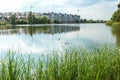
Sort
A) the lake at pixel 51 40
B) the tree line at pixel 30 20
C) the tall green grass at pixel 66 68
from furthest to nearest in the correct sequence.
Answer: the tree line at pixel 30 20, the lake at pixel 51 40, the tall green grass at pixel 66 68

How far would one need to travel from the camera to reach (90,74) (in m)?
5.07

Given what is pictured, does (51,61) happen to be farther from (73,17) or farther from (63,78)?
(73,17)

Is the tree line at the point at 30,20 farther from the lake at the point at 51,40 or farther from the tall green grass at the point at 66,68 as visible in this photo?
the tall green grass at the point at 66,68

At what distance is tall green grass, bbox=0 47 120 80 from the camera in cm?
465

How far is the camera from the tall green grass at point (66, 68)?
4648 millimetres

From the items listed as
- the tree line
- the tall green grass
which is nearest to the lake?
the tall green grass

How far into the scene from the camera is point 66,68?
16.8ft

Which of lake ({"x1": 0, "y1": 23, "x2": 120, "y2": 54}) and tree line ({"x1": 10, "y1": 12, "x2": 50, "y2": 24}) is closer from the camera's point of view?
lake ({"x1": 0, "y1": 23, "x2": 120, "y2": 54})

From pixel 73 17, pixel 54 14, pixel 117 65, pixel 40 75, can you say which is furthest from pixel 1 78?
pixel 73 17

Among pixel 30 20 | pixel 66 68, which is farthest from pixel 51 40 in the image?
pixel 30 20

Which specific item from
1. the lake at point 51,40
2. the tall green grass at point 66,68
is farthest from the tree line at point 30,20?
the tall green grass at point 66,68

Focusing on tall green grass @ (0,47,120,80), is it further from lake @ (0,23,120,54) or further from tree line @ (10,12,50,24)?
tree line @ (10,12,50,24)

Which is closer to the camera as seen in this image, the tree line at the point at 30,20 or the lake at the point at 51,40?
the lake at the point at 51,40

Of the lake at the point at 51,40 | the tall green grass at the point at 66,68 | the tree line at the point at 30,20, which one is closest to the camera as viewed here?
the tall green grass at the point at 66,68
